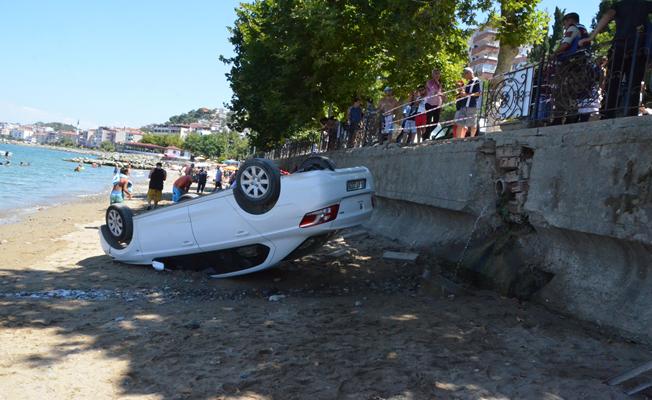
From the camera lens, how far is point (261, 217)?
21.4ft

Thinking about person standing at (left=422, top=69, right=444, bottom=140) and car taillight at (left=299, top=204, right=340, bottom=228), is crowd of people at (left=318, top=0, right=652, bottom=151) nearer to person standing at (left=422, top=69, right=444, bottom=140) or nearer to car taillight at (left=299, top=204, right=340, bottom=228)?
car taillight at (left=299, top=204, right=340, bottom=228)

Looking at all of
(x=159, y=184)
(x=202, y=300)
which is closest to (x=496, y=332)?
(x=202, y=300)

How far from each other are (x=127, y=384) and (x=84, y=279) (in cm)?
423

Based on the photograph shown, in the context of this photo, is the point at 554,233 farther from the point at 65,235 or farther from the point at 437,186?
the point at 65,235

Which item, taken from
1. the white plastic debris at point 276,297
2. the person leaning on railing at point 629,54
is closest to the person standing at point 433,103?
the person leaning on railing at point 629,54

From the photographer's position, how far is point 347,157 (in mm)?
13336

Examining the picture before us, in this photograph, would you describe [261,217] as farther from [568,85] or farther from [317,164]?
[568,85]

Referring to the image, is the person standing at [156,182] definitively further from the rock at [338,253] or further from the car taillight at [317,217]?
the car taillight at [317,217]

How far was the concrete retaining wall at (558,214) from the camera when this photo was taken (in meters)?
4.72

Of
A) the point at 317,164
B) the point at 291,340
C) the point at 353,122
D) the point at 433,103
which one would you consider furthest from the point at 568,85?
the point at 353,122

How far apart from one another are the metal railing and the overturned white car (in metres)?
2.36

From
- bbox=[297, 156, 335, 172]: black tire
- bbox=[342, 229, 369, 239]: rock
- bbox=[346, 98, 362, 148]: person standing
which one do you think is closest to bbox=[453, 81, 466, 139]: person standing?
bbox=[342, 229, 369, 239]: rock

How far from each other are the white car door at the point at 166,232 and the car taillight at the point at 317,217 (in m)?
1.94

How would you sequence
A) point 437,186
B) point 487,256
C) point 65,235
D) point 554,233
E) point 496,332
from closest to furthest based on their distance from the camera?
point 496,332 < point 554,233 < point 487,256 < point 437,186 < point 65,235
